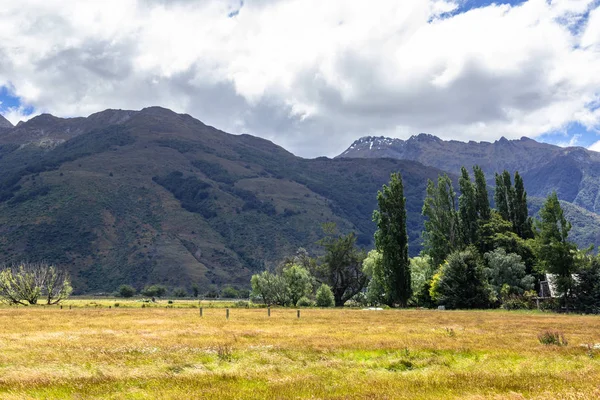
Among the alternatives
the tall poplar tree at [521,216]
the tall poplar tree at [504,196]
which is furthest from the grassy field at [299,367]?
the tall poplar tree at [504,196]

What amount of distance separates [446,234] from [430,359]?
2478 inches

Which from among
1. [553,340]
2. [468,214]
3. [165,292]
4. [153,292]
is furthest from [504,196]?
[165,292]

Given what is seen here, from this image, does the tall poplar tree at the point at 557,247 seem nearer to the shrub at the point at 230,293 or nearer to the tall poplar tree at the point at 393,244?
the tall poplar tree at the point at 393,244

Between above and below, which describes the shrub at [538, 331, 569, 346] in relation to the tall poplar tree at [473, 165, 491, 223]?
below

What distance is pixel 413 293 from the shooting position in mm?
76250

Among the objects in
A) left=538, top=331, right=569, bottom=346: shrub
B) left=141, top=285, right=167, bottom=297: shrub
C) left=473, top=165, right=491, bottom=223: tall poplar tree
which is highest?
left=473, top=165, right=491, bottom=223: tall poplar tree

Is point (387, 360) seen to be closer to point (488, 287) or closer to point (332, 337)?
point (332, 337)

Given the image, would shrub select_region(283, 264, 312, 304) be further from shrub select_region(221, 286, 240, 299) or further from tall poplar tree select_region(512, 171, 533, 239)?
shrub select_region(221, 286, 240, 299)

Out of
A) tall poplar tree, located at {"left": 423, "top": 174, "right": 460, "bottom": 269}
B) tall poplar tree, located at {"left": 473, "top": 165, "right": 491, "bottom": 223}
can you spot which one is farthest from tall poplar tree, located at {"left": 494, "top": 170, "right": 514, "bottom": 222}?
tall poplar tree, located at {"left": 423, "top": 174, "right": 460, "bottom": 269}

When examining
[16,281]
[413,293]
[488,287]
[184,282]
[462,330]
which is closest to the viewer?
[462,330]

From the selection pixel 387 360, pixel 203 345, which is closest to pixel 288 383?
pixel 387 360

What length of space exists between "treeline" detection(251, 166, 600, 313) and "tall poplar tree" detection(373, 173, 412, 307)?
0.16 m

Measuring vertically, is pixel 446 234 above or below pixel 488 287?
above

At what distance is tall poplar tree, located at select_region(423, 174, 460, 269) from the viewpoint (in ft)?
257
